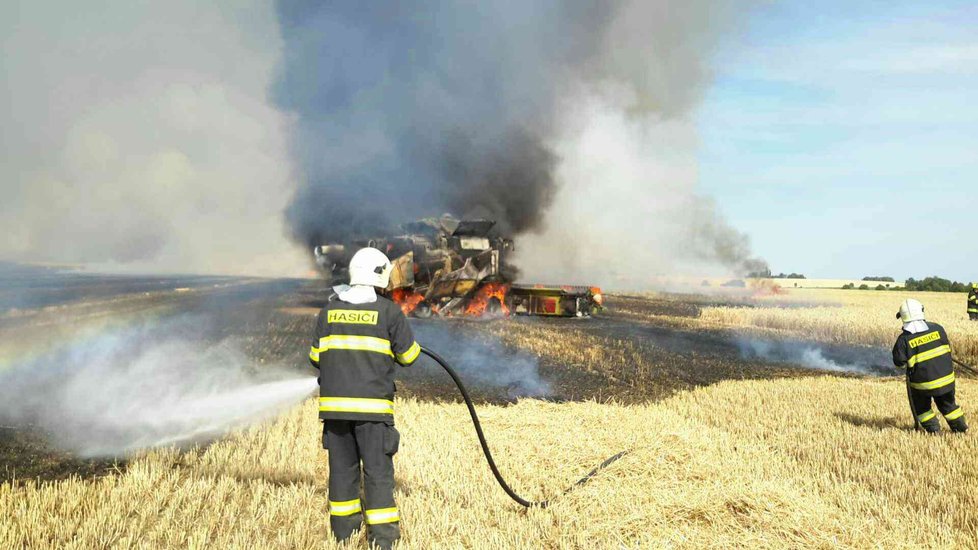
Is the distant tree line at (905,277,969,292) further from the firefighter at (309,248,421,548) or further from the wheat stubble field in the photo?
the firefighter at (309,248,421,548)

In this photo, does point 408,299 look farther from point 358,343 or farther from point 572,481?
point 358,343

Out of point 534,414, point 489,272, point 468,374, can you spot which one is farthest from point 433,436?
point 489,272

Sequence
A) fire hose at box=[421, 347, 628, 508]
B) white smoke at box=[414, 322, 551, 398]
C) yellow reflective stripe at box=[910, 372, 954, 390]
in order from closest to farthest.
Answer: fire hose at box=[421, 347, 628, 508] → yellow reflective stripe at box=[910, 372, 954, 390] → white smoke at box=[414, 322, 551, 398]

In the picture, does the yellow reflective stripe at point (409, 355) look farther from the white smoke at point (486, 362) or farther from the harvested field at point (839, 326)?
the harvested field at point (839, 326)

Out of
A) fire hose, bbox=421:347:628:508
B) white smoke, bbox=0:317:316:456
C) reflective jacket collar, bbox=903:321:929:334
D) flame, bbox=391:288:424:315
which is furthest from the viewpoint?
flame, bbox=391:288:424:315

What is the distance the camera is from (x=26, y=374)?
38.7ft

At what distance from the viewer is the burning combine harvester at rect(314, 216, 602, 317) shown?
22.6 meters

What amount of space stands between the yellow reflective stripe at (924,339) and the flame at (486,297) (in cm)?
1778

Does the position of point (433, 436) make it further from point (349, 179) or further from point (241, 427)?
point (349, 179)

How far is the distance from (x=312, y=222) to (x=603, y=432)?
2329cm

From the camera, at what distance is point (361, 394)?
4.85 m

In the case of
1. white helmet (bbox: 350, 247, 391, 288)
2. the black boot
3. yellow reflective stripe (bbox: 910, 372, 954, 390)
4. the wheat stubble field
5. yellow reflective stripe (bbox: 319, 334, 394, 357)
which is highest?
white helmet (bbox: 350, 247, 391, 288)

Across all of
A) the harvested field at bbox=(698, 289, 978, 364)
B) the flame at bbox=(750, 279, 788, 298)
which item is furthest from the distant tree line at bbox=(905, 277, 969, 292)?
the harvested field at bbox=(698, 289, 978, 364)

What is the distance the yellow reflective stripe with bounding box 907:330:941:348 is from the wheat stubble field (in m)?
1.16
